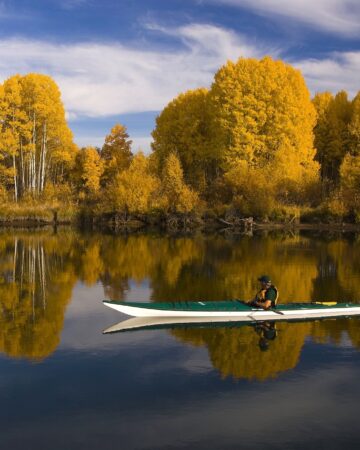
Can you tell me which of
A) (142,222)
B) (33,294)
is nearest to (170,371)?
(33,294)

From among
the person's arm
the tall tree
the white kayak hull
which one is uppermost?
the tall tree

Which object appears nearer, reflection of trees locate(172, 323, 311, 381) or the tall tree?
reflection of trees locate(172, 323, 311, 381)

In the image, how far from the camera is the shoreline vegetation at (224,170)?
5422cm

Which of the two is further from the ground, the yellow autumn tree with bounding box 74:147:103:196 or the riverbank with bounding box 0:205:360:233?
the yellow autumn tree with bounding box 74:147:103:196

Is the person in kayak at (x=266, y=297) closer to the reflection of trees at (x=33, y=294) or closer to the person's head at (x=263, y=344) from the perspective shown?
the person's head at (x=263, y=344)

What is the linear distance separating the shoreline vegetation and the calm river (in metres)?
29.0

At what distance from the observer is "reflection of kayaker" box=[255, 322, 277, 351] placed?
15352 mm

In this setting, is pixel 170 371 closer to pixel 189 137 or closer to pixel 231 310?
pixel 231 310

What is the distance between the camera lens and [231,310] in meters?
17.2

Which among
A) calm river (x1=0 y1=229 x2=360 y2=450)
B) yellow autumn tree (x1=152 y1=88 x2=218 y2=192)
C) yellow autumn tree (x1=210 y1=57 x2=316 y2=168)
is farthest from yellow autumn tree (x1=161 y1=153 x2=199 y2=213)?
calm river (x1=0 y1=229 x2=360 y2=450)

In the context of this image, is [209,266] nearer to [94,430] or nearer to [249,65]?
[94,430]

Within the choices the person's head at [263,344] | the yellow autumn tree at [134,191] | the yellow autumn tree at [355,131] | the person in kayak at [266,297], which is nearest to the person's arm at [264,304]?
the person in kayak at [266,297]

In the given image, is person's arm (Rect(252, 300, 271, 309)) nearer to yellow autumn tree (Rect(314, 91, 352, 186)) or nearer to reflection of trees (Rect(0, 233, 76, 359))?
reflection of trees (Rect(0, 233, 76, 359))

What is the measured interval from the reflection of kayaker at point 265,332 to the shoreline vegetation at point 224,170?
3660 cm
